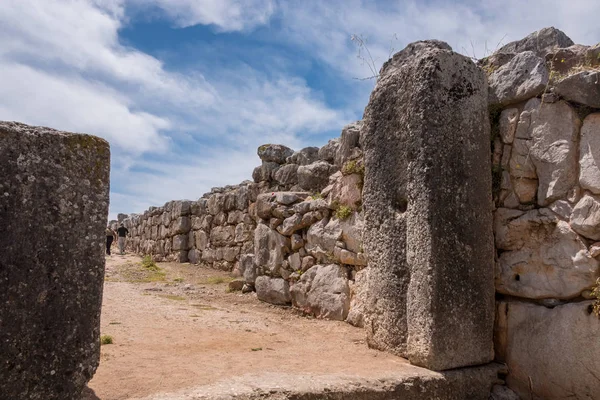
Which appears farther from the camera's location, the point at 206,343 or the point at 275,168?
the point at 275,168

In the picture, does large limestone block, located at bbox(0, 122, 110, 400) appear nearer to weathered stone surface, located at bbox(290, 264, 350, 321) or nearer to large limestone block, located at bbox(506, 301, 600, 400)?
large limestone block, located at bbox(506, 301, 600, 400)

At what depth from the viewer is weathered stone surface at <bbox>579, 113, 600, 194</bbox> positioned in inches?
128

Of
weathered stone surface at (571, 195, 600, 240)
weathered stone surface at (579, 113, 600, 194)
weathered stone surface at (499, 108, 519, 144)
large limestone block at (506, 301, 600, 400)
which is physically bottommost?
large limestone block at (506, 301, 600, 400)

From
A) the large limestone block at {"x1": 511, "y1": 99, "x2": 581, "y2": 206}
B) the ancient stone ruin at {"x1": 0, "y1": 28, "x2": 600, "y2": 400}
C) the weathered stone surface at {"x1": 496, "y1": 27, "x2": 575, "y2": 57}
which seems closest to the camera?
the ancient stone ruin at {"x1": 0, "y1": 28, "x2": 600, "y2": 400}

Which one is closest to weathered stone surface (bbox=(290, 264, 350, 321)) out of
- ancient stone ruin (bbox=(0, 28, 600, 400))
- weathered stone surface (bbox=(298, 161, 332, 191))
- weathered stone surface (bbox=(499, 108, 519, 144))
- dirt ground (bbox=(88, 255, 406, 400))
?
dirt ground (bbox=(88, 255, 406, 400))

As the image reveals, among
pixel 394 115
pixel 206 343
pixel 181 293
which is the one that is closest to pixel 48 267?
pixel 206 343

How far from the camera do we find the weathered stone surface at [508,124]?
3.85 metres

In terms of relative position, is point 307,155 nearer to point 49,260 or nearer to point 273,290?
point 273,290

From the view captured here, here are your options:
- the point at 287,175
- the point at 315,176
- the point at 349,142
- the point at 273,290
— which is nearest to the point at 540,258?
the point at 349,142

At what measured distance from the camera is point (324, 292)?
609 cm

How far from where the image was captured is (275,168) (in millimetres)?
8883

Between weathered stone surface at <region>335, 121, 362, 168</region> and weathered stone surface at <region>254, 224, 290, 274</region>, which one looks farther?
weathered stone surface at <region>254, 224, 290, 274</region>

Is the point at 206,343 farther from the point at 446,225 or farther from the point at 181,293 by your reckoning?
the point at 181,293

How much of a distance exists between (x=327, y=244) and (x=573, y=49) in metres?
3.51
